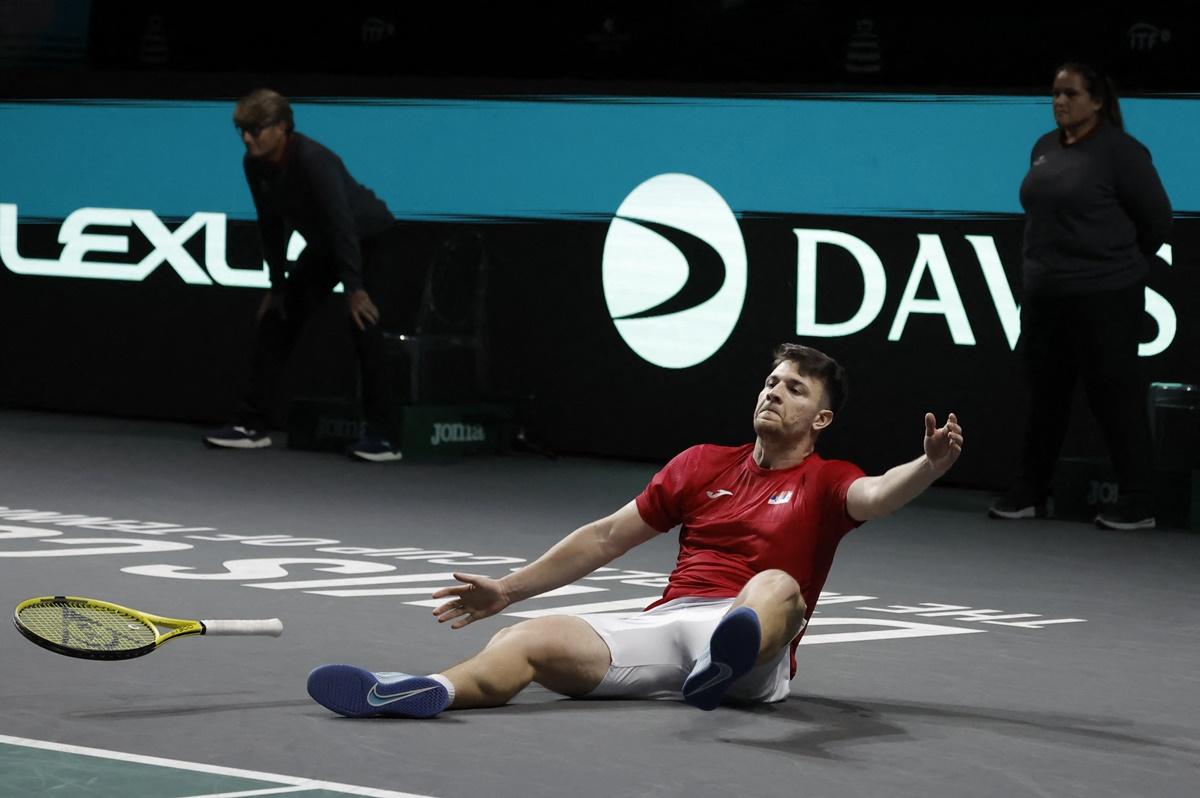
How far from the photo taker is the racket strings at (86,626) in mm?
5125

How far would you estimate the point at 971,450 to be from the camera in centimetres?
1069

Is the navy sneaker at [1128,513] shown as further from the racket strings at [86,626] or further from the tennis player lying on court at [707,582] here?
the racket strings at [86,626]

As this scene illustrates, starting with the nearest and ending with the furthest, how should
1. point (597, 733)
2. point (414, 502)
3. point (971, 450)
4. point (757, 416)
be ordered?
point (597, 733)
point (757, 416)
point (414, 502)
point (971, 450)

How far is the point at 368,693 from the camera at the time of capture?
5.16 m

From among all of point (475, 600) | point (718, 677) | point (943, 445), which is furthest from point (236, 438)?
point (943, 445)

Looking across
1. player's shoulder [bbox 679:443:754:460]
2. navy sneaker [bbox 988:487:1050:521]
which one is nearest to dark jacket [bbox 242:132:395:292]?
navy sneaker [bbox 988:487:1050:521]

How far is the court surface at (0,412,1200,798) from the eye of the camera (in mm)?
4785

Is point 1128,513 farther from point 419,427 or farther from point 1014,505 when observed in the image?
point 419,427

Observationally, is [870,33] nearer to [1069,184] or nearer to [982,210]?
[982,210]

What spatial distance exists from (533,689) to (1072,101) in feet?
14.5

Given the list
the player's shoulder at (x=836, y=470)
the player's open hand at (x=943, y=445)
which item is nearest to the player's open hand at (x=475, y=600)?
the player's shoulder at (x=836, y=470)

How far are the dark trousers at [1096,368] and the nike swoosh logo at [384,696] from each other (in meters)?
4.89

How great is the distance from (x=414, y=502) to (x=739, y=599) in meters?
4.72

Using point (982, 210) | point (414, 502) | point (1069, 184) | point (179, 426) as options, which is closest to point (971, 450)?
point (982, 210)
